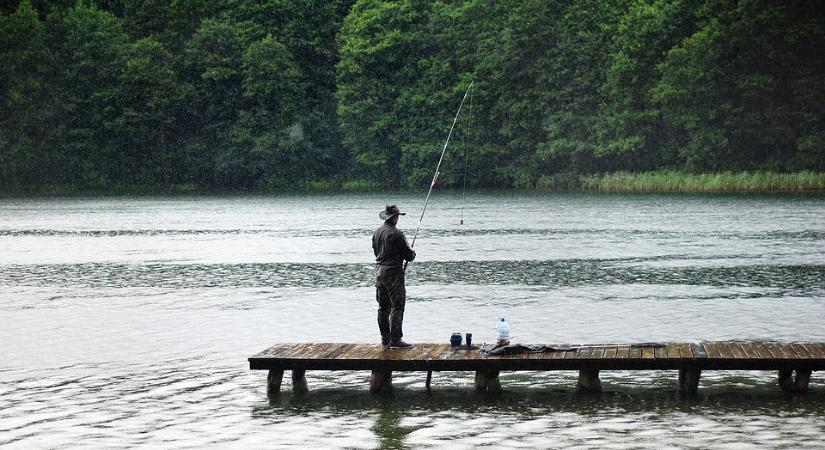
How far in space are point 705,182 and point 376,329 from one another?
71570 mm

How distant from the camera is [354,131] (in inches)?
4390

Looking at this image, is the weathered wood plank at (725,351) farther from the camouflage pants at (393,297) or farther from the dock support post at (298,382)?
the dock support post at (298,382)

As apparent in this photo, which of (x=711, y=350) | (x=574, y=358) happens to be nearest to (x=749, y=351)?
(x=711, y=350)

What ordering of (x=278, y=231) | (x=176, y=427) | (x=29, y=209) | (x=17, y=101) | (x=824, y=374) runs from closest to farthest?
(x=176, y=427) → (x=824, y=374) → (x=278, y=231) → (x=29, y=209) → (x=17, y=101)

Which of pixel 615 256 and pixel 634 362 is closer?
pixel 634 362

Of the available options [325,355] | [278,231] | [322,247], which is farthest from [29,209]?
[325,355]

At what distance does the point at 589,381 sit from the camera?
14.2 m

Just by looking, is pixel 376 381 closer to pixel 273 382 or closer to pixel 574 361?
pixel 273 382

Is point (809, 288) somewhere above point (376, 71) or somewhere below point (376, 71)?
below

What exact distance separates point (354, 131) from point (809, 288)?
87986mm

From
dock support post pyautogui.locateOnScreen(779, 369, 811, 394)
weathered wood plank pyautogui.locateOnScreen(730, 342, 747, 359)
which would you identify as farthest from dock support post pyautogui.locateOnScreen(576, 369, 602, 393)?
dock support post pyautogui.locateOnScreen(779, 369, 811, 394)

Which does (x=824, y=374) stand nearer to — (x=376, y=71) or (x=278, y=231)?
(x=278, y=231)

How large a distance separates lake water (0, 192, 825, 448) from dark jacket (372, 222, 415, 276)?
1.54 m

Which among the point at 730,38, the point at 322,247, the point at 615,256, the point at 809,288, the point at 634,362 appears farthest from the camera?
the point at 730,38
